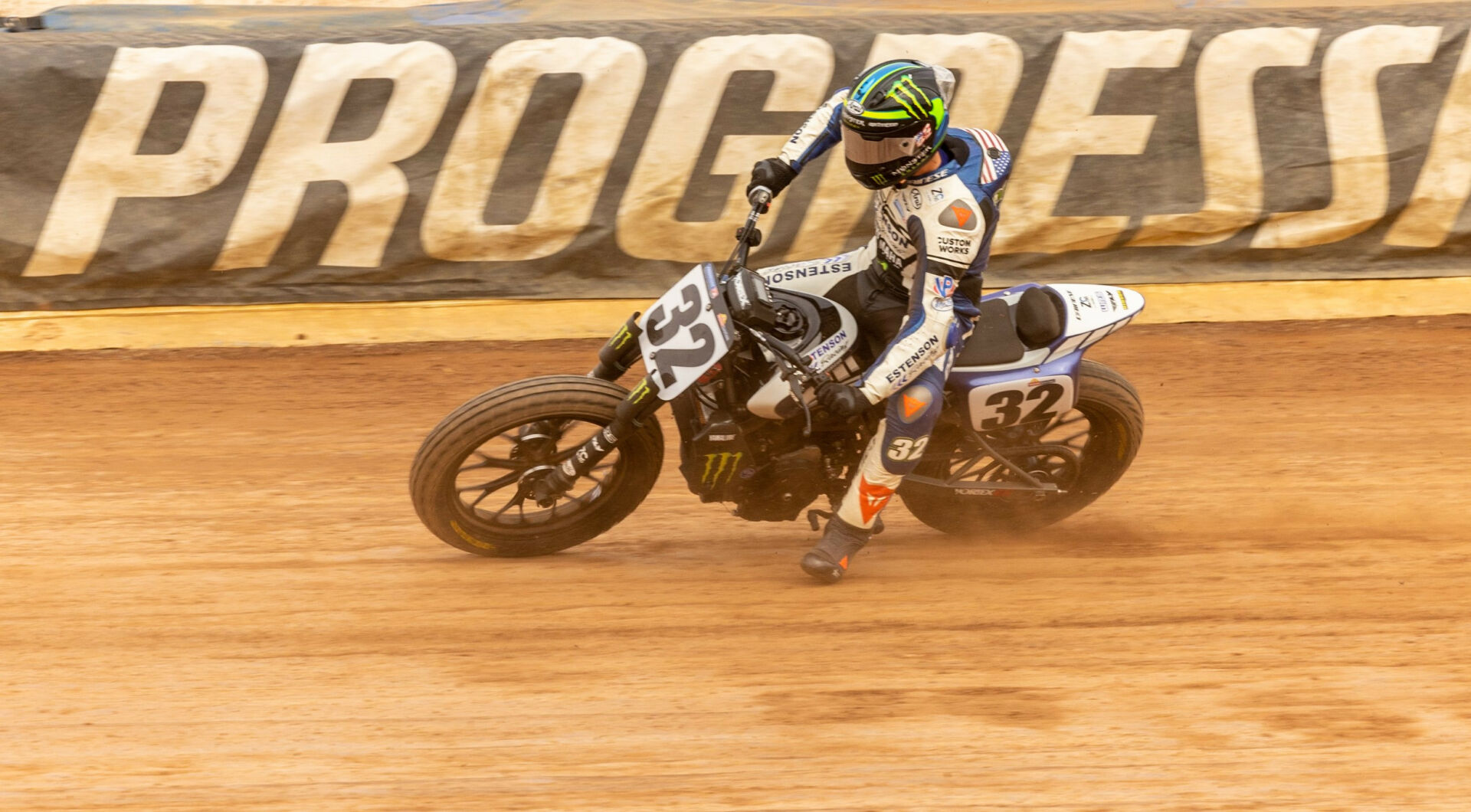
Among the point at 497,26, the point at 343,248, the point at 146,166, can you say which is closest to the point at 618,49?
the point at 497,26

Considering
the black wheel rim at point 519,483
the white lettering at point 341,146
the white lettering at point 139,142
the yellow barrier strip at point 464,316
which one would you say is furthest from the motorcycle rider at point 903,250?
the white lettering at point 139,142

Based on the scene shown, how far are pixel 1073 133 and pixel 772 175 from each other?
412cm

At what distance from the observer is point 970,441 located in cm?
513

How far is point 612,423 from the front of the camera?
15.4ft

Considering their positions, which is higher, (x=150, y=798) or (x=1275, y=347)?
(x=150, y=798)

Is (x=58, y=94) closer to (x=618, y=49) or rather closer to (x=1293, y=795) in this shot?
(x=618, y=49)

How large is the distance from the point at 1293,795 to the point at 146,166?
7122mm

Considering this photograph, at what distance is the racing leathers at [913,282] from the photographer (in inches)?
175

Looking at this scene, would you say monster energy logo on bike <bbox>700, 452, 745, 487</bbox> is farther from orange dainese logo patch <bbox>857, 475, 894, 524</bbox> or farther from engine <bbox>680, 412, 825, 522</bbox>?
orange dainese logo patch <bbox>857, 475, 894, 524</bbox>

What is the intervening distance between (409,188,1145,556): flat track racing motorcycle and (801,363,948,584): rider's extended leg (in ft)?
0.47

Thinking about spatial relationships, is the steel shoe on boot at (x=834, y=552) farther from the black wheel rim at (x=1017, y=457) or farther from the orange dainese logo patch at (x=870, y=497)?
the black wheel rim at (x=1017, y=457)

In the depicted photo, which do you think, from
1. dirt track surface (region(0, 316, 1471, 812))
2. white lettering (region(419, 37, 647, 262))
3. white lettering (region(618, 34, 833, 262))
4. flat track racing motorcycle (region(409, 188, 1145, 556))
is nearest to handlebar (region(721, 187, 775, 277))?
flat track racing motorcycle (region(409, 188, 1145, 556))

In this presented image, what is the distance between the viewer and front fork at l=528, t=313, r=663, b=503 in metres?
4.65

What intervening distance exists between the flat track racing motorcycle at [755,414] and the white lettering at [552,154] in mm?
3337
